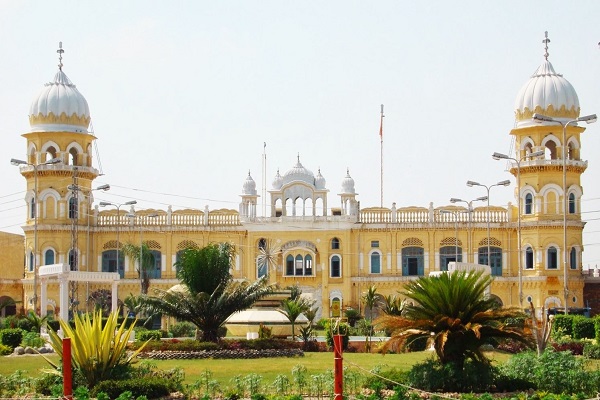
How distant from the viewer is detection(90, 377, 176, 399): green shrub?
20.8 meters

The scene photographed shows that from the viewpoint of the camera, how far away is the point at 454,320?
73.8 ft

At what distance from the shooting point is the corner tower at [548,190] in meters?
61.6

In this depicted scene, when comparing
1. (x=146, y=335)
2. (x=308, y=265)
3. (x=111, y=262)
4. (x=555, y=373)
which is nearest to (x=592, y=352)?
(x=555, y=373)

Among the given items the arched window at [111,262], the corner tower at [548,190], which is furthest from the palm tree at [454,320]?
the arched window at [111,262]

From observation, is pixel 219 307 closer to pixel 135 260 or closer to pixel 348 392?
pixel 348 392

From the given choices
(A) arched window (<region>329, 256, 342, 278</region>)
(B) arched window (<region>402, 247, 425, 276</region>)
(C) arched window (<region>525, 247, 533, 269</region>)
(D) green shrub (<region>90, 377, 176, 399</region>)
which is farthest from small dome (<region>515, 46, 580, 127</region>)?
(D) green shrub (<region>90, 377, 176, 399</region>)

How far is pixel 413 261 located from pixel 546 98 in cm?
1209

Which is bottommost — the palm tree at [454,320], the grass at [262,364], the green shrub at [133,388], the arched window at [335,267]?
the grass at [262,364]

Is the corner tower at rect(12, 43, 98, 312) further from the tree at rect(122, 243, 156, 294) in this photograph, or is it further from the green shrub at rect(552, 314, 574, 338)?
the green shrub at rect(552, 314, 574, 338)

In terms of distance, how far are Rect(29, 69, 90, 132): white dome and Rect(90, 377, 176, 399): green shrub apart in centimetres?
4695

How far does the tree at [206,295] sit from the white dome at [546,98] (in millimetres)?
29970

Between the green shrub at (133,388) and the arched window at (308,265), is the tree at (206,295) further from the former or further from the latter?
the arched window at (308,265)

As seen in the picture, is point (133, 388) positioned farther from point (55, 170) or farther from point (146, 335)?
point (55, 170)

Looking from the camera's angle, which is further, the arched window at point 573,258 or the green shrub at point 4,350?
the arched window at point 573,258
